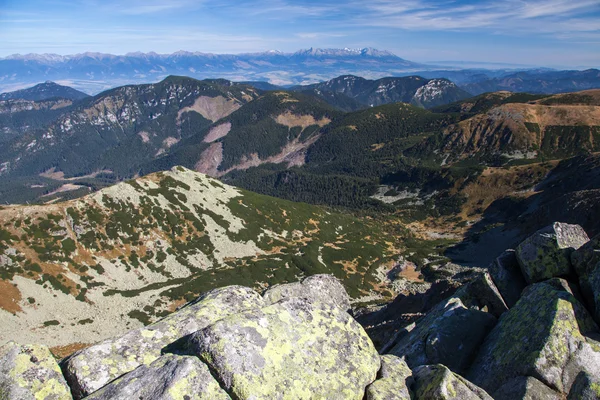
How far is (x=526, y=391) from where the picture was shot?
1173cm

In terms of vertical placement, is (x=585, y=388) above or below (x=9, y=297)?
above

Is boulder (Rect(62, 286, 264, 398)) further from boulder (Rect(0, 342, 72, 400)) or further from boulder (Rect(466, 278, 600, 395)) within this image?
boulder (Rect(466, 278, 600, 395))

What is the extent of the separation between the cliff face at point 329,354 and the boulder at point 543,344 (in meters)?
0.04

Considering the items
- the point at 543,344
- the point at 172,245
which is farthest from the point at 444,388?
the point at 172,245

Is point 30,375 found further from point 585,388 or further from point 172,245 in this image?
point 172,245

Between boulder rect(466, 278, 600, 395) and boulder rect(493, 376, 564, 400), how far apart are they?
34cm

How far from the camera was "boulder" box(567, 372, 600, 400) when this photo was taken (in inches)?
424

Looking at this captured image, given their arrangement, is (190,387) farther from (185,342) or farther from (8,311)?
(8,311)

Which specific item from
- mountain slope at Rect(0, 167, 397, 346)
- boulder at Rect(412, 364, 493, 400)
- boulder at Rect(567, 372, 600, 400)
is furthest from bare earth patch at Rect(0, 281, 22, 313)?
boulder at Rect(567, 372, 600, 400)

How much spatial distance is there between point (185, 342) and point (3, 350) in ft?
16.8

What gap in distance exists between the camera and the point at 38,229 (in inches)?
3457

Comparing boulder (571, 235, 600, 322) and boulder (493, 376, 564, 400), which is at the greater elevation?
boulder (571, 235, 600, 322)

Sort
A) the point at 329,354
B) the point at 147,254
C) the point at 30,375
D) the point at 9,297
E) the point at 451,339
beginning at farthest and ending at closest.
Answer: the point at 147,254 → the point at 9,297 → the point at 451,339 → the point at 329,354 → the point at 30,375

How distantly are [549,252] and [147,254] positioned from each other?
321 feet
